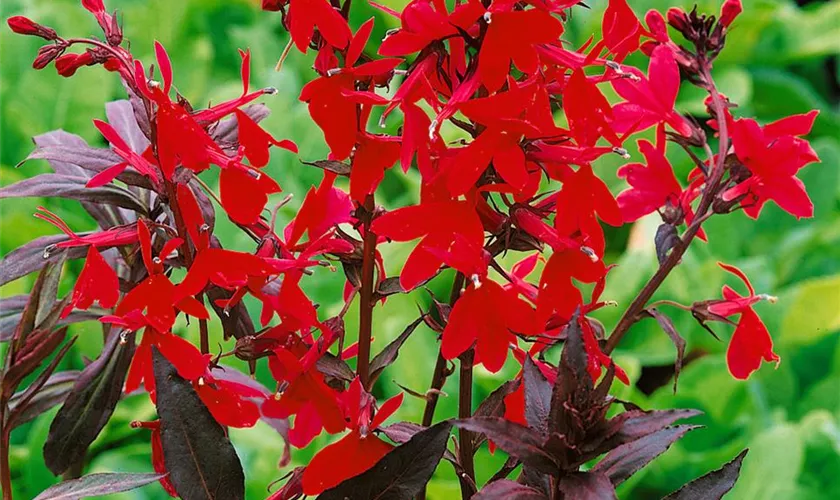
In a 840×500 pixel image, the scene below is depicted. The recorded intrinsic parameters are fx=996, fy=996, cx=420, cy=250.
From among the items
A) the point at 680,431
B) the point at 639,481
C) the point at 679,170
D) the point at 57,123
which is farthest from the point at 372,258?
the point at 679,170

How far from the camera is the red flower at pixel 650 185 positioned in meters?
0.54

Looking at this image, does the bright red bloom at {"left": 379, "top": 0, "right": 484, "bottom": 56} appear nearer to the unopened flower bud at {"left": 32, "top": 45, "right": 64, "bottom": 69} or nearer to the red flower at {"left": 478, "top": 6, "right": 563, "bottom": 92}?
the red flower at {"left": 478, "top": 6, "right": 563, "bottom": 92}

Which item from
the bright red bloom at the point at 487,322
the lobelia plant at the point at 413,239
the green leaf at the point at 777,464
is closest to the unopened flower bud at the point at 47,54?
the lobelia plant at the point at 413,239

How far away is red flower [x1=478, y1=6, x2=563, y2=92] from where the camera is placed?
1.30 ft

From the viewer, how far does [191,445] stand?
45 cm

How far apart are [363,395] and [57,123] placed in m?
1.32

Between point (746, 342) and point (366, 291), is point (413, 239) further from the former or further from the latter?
point (746, 342)

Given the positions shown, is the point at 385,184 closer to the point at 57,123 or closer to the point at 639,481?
the point at 57,123

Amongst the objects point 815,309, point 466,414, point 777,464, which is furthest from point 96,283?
point 815,309

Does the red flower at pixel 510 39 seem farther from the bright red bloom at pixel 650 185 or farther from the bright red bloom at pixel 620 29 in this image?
the bright red bloom at pixel 650 185

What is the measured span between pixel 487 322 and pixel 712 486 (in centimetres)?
12

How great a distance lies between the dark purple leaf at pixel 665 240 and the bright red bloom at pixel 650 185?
20 millimetres

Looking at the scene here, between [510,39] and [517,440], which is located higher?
[510,39]

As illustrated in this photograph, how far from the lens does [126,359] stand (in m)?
0.58
